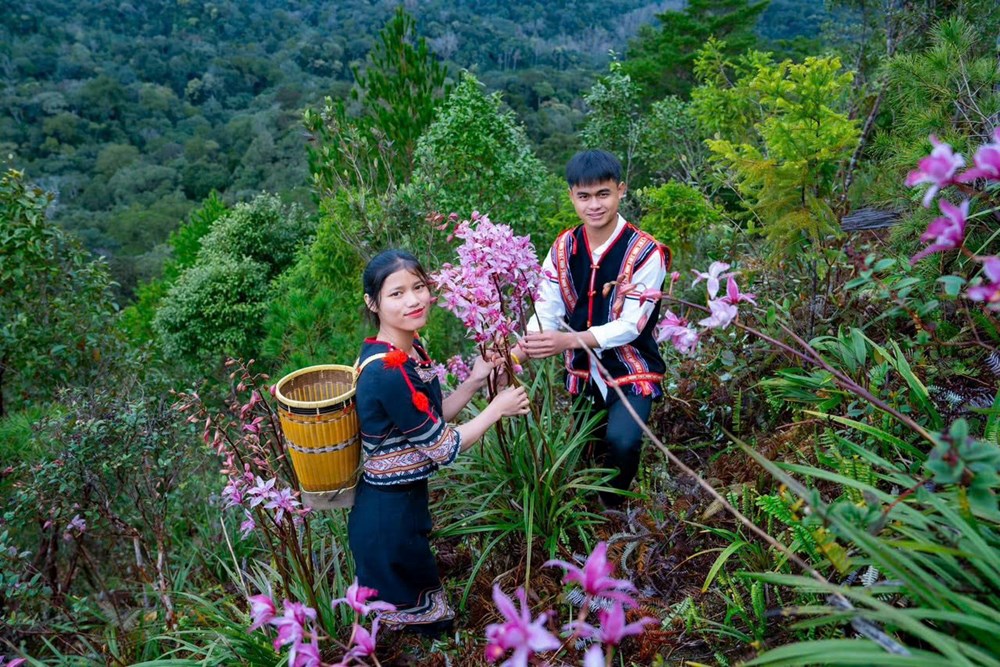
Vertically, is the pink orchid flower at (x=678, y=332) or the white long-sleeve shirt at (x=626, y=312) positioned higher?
the pink orchid flower at (x=678, y=332)

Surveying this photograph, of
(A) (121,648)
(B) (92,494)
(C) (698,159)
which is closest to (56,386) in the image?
(B) (92,494)

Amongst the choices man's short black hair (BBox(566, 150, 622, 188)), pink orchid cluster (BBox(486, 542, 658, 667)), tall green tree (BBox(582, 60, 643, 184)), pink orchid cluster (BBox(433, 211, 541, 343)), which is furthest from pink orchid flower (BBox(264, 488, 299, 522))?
tall green tree (BBox(582, 60, 643, 184))

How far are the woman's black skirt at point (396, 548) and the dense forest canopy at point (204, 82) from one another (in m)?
20.5

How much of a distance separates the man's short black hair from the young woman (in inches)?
29.6

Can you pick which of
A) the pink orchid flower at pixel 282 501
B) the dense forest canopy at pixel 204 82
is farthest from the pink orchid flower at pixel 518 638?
the dense forest canopy at pixel 204 82

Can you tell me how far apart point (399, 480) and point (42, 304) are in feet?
13.1

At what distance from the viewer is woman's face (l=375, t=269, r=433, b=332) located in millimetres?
2172

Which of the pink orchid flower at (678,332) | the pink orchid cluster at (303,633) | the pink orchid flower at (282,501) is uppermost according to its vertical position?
the pink orchid flower at (678,332)

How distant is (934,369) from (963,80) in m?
1.42

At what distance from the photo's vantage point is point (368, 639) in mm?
1229

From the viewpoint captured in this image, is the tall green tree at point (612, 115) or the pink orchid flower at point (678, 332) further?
the tall green tree at point (612, 115)

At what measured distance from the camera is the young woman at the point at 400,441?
2.10 meters

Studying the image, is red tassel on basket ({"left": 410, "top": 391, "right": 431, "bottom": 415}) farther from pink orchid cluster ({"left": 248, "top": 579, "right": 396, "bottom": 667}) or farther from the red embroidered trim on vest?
the red embroidered trim on vest

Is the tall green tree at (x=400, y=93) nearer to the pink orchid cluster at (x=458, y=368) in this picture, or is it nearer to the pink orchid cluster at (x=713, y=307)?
the pink orchid cluster at (x=458, y=368)
